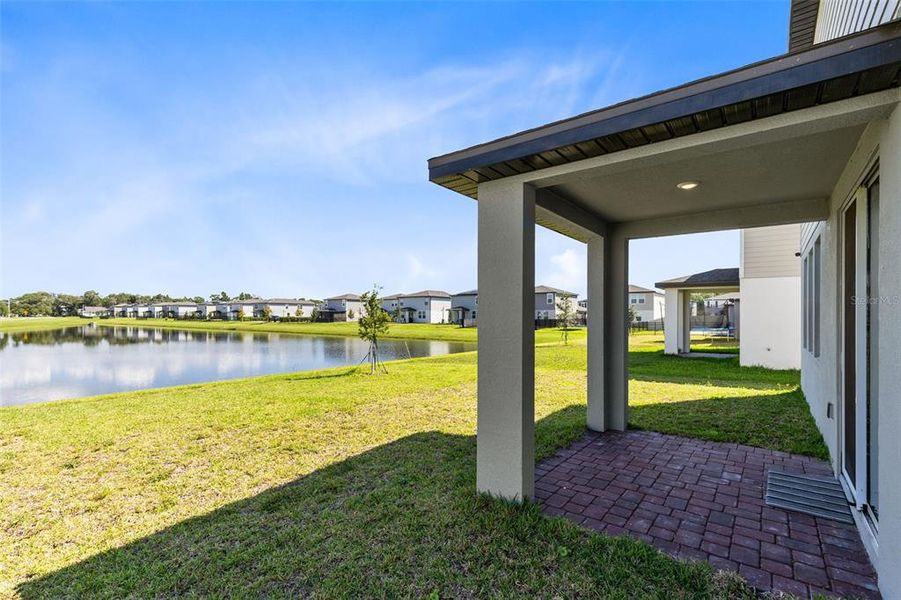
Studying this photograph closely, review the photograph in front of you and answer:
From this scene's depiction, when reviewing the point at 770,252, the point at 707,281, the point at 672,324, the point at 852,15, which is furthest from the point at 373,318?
the point at 707,281

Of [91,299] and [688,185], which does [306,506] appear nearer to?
[688,185]

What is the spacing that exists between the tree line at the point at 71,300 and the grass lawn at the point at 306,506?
90.1m

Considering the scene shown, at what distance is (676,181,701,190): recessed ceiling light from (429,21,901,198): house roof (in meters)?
1.18

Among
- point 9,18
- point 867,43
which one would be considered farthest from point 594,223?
point 9,18

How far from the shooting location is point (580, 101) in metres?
8.08

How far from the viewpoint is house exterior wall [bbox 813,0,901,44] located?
2.09 metres

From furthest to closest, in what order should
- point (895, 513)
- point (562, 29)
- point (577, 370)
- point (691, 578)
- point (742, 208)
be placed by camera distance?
point (577, 370) → point (562, 29) → point (742, 208) → point (691, 578) → point (895, 513)

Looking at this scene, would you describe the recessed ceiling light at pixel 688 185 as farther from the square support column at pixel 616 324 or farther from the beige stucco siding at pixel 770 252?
the beige stucco siding at pixel 770 252

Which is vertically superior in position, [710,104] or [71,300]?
[71,300]

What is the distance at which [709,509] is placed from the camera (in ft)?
10.7

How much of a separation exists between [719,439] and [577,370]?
20.8 ft

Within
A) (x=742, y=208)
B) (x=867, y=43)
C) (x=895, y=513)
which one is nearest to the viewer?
(x=867, y=43)

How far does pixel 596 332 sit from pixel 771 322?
29.4ft

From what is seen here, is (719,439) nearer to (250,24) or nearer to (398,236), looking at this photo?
(250,24)
